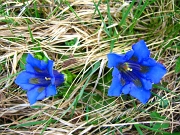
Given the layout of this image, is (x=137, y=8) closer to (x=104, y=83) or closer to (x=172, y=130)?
(x=104, y=83)

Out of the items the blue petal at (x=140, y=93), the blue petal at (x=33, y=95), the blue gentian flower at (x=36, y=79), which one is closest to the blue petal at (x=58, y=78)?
the blue gentian flower at (x=36, y=79)

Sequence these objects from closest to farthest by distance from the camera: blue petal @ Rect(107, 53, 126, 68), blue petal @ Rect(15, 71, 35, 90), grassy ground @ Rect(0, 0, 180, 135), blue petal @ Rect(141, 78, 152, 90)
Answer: blue petal @ Rect(107, 53, 126, 68) → blue petal @ Rect(141, 78, 152, 90) → blue petal @ Rect(15, 71, 35, 90) → grassy ground @ Rect(0, 0, 180, 135)

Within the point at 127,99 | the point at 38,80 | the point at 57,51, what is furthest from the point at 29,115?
the point at 127,99

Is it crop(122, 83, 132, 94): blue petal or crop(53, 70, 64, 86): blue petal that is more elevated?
crop(53, 70, 64, 86): blue petal

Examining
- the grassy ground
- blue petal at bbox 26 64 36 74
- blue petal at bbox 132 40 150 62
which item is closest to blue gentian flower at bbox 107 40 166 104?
blue petal at bbox 132 40 150 62

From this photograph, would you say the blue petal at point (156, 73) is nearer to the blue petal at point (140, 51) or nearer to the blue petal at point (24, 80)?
the blue petal at point (140, 51)

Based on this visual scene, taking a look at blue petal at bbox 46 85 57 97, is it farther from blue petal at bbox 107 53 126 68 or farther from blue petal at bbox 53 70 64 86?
blue petal at bbox 107 53 126 68

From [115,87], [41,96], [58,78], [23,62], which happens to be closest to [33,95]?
[41,96]

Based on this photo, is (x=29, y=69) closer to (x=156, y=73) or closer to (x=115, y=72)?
(x=115, y=72)
